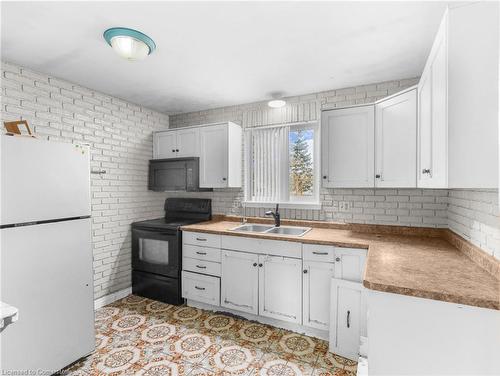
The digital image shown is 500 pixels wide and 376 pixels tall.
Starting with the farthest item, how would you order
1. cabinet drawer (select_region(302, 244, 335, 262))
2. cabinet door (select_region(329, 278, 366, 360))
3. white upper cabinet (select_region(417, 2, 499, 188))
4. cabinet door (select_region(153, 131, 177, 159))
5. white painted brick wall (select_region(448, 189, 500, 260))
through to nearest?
cabinet door (select_region(153, 131, 177, 159)), cabinet drawer (select_region(302, 244, 335, 262)), cabinet door (select_region(329, 278, 366, 360)), white painted brick wall (select_region(448, 189, 500, 260)), white upper cabinet (select_region(417, 2, 499, 188))

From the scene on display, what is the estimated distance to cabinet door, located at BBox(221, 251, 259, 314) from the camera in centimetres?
265

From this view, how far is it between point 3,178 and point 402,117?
295cm

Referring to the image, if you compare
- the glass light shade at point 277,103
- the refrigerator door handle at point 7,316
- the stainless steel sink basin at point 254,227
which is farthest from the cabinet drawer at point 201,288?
the glass light shade at point 277,103

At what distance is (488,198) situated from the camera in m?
1.56

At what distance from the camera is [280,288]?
8.33ft

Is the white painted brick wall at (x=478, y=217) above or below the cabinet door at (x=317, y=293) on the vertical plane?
above

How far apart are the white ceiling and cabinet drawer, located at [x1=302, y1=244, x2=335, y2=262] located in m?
1.63

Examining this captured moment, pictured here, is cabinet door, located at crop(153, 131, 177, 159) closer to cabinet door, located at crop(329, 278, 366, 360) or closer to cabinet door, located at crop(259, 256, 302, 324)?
cabinet door, located at crop(259, 256, 302, 324)

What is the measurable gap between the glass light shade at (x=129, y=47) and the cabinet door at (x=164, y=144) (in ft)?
5.54

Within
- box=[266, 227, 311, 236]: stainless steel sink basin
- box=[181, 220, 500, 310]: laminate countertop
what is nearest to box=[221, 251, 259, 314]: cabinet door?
box=[181, 220, 500, 310]: laminate countertop

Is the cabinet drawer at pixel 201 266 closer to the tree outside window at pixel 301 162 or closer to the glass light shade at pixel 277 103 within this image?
the tree outside window at pixel 301 162

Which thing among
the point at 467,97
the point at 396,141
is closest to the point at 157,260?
the point at 396,141

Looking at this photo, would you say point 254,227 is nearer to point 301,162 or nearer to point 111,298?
point 301,162

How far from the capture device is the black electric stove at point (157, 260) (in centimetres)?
Answer: 304
